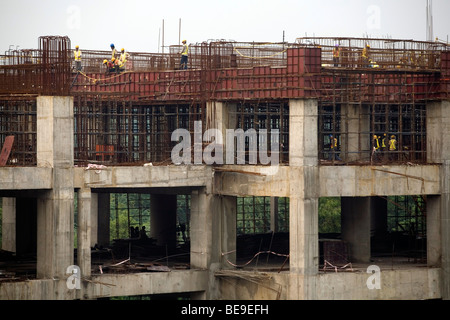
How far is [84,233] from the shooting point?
39938mm

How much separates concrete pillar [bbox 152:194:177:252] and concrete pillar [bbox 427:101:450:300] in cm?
1760

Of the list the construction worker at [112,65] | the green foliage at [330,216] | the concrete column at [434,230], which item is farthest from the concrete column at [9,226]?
the green foliage at [330,216]

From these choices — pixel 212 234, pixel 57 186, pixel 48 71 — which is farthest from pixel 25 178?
pixel 212 234

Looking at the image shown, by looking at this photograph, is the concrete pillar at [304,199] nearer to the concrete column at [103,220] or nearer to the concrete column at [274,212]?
the concrete column at [103,220]

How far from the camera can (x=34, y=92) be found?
131ft

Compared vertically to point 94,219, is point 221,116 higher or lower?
higher

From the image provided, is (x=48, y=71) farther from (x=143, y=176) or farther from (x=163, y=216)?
(x=163, y=216)

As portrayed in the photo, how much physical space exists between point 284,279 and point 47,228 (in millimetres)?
9843

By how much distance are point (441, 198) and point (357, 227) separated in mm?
5309

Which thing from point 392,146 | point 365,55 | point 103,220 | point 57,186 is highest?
point 365,55

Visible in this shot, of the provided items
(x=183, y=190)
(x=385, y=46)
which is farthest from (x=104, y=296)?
(x=385, y=46)

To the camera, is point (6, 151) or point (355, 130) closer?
point (6, 151)

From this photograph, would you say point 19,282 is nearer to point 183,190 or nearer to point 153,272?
point 153,272

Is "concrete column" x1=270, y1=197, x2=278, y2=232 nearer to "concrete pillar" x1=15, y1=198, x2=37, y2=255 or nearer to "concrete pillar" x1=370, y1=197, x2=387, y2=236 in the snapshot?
"concrete pillar" x1=370, y1=197, x2=387, y2=236
